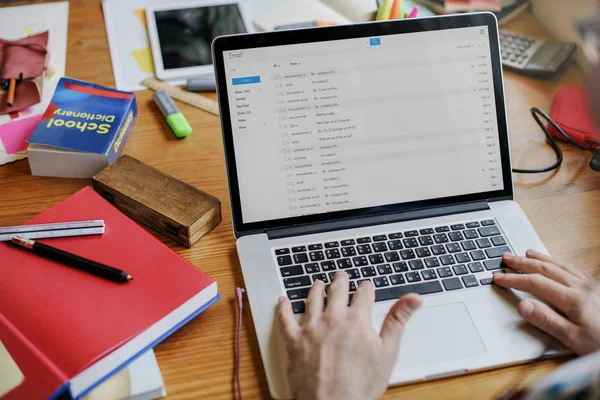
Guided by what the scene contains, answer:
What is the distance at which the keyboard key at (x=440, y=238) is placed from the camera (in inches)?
32.1

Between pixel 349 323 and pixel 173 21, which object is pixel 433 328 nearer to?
pixel 349 323

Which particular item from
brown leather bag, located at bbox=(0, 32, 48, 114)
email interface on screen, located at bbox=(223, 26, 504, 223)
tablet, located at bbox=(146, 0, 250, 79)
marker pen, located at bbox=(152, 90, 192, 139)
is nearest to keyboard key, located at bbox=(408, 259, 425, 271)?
email interface on screen, located at bbox=(223, 26, 504, 223)

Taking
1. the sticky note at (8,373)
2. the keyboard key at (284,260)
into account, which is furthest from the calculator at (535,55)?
the sticky note at (8,373)

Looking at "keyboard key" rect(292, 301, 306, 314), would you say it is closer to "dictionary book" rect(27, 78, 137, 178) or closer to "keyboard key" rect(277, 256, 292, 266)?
"keyboard key" rect(277, 256, 292, 266)

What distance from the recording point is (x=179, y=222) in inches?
31.9

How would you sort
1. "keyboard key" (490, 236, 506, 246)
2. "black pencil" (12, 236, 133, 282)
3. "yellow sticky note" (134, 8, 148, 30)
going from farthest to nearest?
"yellow sticky note" (134, 8, 148, 30), "keyboard key" (490, 236, 506, 246), "black pencil" (12, 236, 133, 282)

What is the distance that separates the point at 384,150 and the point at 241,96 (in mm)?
213

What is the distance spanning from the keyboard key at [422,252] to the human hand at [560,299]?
93 mm

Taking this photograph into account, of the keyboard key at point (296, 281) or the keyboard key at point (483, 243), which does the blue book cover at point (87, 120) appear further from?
the keyboard key at point (483, 243)

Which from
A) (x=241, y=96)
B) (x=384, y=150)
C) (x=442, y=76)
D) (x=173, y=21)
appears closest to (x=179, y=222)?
(x=241, y=96)

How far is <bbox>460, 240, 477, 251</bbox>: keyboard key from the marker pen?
0.51 m

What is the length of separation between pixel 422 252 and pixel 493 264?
0.09m

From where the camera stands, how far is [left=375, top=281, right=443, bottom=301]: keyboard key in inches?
29.1

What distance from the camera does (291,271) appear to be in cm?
77
